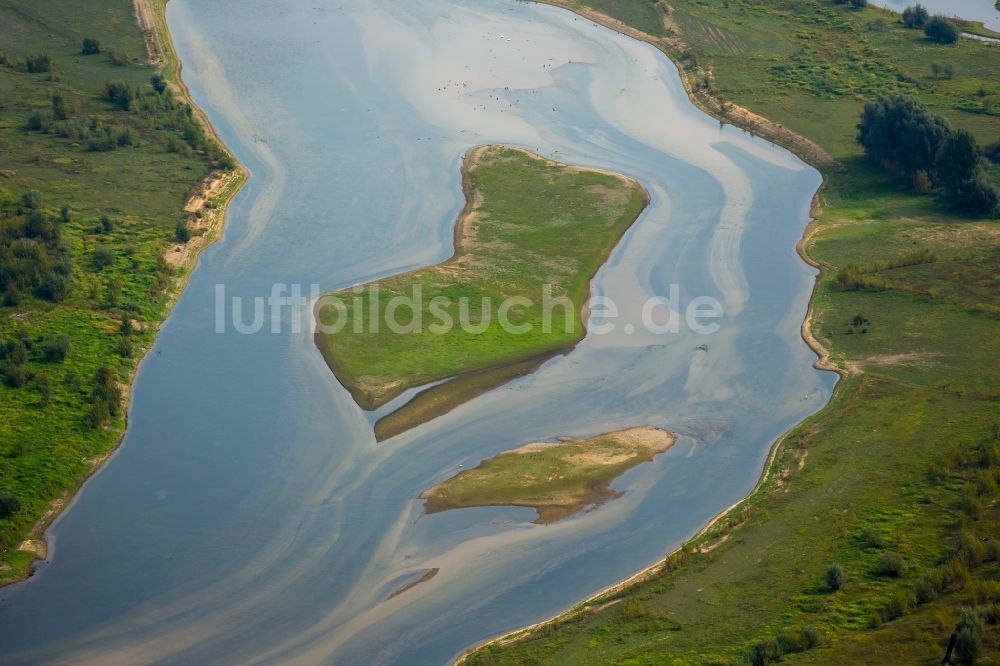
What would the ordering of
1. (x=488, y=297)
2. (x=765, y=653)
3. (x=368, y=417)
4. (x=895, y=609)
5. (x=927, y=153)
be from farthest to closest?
(x=927, y=153) → (x=488, y=297) → (x=368, y=417) → (x=895, y=609) → (x=765, y=653)

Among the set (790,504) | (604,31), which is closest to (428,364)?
(790,504)

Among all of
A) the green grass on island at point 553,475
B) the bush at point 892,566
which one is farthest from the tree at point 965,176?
the bush at point 892,566

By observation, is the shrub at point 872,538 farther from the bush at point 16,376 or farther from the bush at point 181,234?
the bush at point 181,234

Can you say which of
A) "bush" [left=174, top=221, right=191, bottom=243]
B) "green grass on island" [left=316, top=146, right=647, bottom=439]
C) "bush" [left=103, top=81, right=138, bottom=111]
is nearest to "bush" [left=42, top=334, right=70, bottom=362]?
"green grass on island" [left=316, top=146, right=647, bottom=439]

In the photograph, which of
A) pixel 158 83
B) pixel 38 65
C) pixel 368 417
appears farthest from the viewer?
pixel 38 65

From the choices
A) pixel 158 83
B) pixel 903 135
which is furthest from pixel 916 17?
pixel 158 83

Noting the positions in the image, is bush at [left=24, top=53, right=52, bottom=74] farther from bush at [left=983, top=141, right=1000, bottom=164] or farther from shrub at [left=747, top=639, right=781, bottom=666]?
shrub at [left=747, top=639, right=781, bottom=666]

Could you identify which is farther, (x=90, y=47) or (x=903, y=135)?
(x=90, y=47)

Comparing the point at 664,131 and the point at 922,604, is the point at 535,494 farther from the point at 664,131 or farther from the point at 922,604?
the point at 664,131

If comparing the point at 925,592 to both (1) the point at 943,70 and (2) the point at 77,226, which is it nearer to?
(2) the point at 77,226
